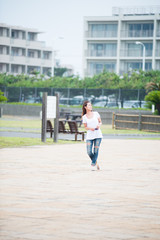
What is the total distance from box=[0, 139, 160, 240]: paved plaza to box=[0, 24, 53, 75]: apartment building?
7089cm

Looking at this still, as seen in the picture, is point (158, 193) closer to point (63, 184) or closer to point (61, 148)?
point (63, 184)

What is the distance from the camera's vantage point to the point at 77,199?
805 cm

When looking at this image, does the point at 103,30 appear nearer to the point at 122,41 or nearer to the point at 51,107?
the point at 122,41

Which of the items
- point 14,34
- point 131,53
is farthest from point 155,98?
point 14,34

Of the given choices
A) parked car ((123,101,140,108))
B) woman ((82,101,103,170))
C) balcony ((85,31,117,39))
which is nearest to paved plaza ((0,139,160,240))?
woman ((82,101,103,170))

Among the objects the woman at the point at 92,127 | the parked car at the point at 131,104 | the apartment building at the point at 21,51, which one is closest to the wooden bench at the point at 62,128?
the woman at the point at 92,127

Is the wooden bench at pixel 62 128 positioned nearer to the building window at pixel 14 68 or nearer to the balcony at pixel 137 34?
the balcony at pixel 137 34

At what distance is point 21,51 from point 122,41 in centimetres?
2475

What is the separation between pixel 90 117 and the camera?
480 inches

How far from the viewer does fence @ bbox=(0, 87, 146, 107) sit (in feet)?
149

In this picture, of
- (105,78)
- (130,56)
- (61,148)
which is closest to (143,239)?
(61,148)

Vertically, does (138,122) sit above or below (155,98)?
below

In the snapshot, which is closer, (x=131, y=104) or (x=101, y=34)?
(x=131, y=104)

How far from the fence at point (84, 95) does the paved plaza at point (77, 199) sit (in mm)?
30587
